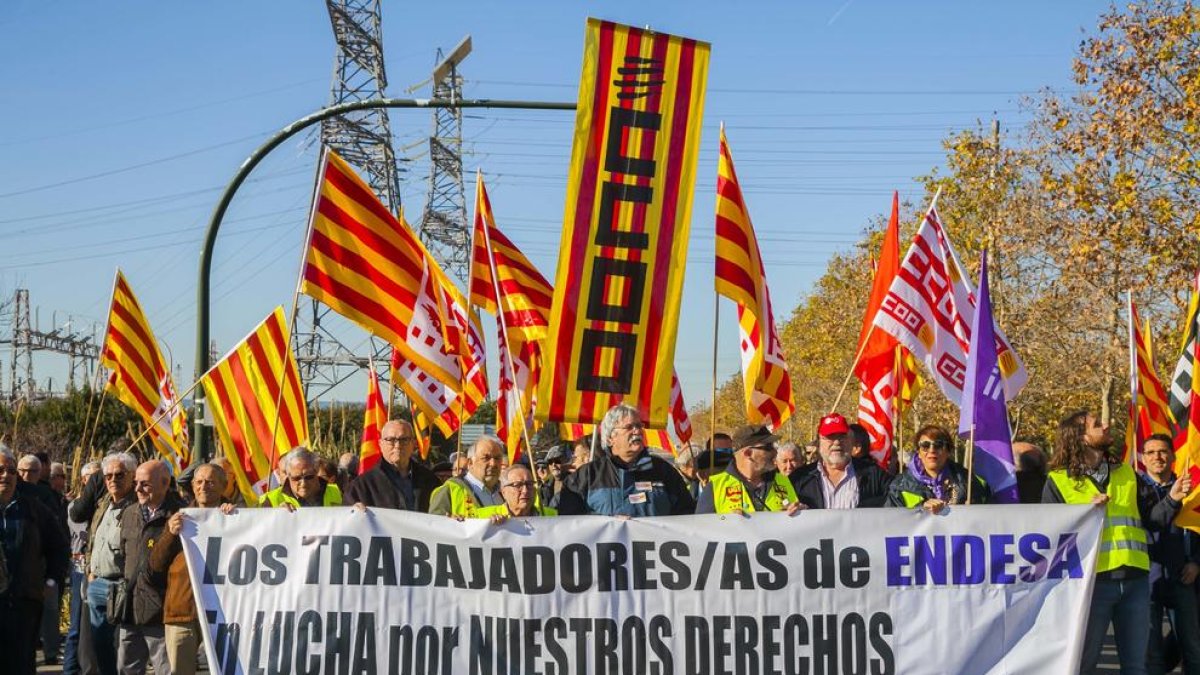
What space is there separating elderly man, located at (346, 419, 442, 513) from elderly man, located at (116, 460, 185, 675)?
1.09 metres

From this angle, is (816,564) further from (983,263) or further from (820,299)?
(820,299)

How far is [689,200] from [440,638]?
3.15 metres

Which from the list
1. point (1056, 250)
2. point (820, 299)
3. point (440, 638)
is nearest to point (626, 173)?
point (440, 638)

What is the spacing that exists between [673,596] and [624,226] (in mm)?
2441

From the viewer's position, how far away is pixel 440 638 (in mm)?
7203

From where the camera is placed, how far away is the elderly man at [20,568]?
860 centimetres

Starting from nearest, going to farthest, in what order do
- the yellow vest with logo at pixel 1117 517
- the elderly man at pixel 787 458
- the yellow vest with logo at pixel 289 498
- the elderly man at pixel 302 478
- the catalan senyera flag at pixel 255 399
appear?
the yellow vest with logo at pixel 1117 517, the elderly man at pixel 302 478, the yellow vest with logo at pixel 289 498, the elderly man at pixel 787 458, the catalan senyera flag at pixel 255 399

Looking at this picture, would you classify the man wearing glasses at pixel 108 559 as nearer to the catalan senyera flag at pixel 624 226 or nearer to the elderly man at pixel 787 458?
the catalan senyera flag at pixel 624 226

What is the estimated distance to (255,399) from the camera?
11.4m

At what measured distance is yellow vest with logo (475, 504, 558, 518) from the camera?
7445 millimetres

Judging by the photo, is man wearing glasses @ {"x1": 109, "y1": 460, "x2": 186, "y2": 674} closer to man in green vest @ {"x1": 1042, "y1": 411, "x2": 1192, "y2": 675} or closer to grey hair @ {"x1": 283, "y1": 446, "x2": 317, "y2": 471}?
grey hair @ {"x1": 283, "y1": 446, "x2": 317, "y2": 471}

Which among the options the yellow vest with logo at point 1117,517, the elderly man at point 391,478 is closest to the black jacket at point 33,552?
the elderly man at point 391,478

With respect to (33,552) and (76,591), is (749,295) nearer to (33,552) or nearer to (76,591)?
(33,552)

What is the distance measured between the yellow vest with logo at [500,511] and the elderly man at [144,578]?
1.89 meters
